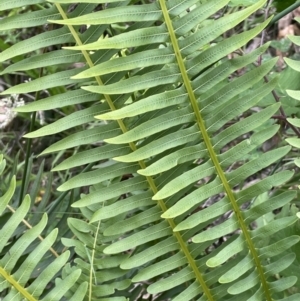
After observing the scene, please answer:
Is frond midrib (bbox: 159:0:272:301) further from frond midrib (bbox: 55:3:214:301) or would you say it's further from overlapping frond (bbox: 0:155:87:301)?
Result: overlapping frond (bbox: 0:155:87:301)

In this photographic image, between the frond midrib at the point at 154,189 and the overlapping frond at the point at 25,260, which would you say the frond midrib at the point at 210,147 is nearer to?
the frond midrib at the point at 154,189

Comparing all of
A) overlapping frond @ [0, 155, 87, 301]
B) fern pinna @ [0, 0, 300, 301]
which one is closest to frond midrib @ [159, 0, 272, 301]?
fern pinna @ [0, 0, 300, 301]

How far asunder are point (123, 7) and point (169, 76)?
11 centimetres

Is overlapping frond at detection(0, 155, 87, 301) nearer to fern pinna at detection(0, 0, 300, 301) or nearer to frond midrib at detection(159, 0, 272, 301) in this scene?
fern pinna at detection(0, 0, 300, 301)

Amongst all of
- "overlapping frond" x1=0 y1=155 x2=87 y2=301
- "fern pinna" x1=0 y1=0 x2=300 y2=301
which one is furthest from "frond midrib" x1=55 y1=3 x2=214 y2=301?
"overlapping frond" x1=0 y1=155 x2=87 y2=301

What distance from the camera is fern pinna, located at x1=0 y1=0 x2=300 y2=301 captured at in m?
0.64

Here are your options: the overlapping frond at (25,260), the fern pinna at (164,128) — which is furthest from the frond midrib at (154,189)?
the overlapping frond at (25,260)

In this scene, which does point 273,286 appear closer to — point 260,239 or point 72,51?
point 260,239

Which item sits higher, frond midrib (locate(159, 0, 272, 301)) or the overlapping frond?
frond midrib (locate(159, 0, 272, 301))

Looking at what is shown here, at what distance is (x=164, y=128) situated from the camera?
69 cm

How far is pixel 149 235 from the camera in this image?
0.77 meters

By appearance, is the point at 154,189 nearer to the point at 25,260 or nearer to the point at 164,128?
the point at 164,128

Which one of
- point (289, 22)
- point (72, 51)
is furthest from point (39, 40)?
point (289, 22)

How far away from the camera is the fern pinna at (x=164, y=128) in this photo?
0.64 metres
